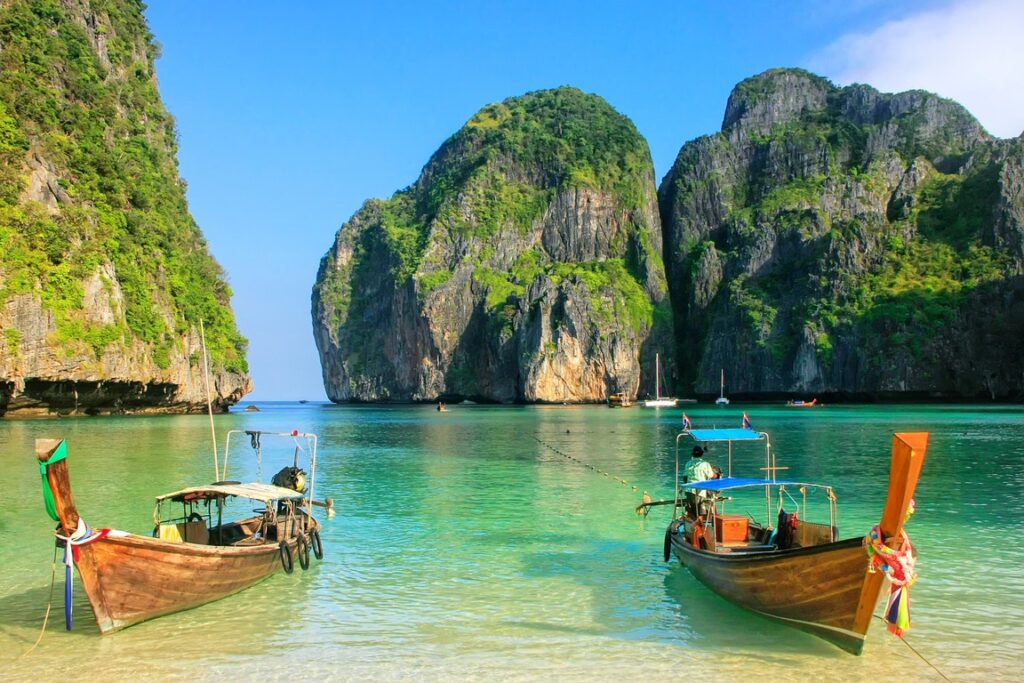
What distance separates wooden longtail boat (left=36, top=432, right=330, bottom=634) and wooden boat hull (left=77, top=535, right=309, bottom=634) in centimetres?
1

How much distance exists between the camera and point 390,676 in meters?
9.52

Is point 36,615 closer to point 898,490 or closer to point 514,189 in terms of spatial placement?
point 898,490

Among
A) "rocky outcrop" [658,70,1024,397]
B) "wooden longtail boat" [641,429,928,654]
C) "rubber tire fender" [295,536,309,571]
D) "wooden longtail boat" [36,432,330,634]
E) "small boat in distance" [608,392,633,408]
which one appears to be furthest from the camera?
"small boat in distance" [608,392,633,408]

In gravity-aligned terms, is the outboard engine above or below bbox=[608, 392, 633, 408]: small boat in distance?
above

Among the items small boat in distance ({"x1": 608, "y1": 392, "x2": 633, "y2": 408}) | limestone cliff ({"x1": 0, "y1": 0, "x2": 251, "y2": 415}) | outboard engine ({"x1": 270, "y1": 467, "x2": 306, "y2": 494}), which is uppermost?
limestone cliff ({"x1": 0, "y1": 0, "x2": 251, "y2": 415})

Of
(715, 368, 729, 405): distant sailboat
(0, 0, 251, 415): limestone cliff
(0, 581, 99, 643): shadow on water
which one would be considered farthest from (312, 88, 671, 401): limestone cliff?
(0, 581, 99, 643): shadow on water

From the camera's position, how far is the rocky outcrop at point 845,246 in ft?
328

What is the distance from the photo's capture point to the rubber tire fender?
47.7ft

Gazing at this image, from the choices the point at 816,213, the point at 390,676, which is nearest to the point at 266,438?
the point at 390,676

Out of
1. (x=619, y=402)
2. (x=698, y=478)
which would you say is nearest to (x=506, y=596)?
(x=698, y=478)

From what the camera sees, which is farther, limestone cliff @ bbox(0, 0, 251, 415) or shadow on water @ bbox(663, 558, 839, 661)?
limestone cliff @ bbox(0, 0, 251, 415)

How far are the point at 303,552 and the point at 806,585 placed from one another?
29.2ft

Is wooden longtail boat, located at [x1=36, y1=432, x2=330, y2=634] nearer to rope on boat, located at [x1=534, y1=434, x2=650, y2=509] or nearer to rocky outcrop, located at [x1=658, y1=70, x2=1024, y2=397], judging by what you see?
rope on boat, located at [x1=534, y1=434, x2=650, y2=509]

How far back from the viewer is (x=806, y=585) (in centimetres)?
1022
